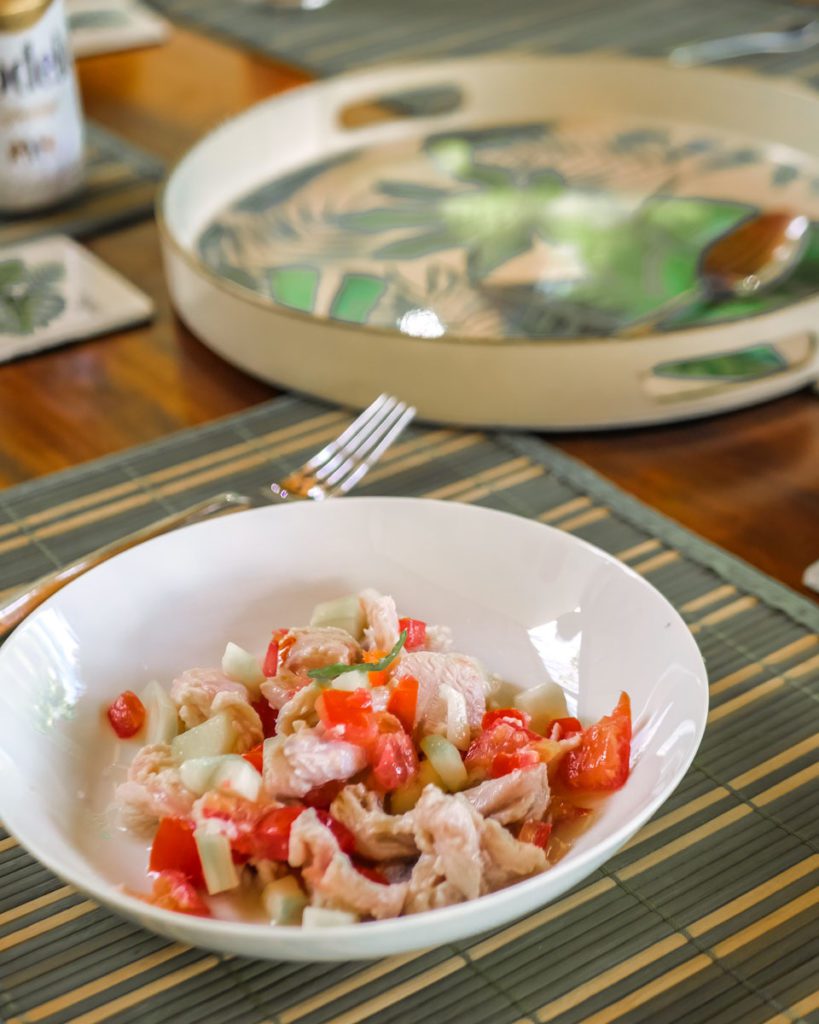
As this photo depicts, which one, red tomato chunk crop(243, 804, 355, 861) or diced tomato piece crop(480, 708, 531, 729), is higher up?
red tomato chunk crop(243, 804, 355, 861)

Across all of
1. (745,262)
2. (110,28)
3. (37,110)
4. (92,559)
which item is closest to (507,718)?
(92,559)

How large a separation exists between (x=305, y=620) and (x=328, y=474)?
198 millimetres

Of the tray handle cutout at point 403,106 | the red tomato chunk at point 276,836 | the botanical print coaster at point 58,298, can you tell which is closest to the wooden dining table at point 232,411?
the botanical print coaster at point 58,298

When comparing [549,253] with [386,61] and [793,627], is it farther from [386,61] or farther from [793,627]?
[386,61]

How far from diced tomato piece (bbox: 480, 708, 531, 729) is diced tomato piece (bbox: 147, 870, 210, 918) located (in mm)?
182

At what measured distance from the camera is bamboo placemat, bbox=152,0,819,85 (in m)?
Result: 1.95

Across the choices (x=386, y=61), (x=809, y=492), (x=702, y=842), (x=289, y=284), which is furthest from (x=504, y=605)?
(x=386, y=61)

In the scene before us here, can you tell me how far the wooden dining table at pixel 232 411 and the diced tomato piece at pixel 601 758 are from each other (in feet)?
0.97

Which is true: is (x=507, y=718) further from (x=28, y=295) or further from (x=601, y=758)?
(x=28, y=295)

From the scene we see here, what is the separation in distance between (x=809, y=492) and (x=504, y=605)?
0.34m

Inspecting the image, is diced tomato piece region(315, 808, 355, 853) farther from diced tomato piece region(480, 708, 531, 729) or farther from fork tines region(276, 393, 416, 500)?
fork tines region(276, 393, 416, 500)

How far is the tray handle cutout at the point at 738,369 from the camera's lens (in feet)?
3.59

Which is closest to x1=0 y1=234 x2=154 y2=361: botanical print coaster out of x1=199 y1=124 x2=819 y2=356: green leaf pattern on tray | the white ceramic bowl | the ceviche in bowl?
x1=199 y1=124 x2=819 y2=356: green leaf pattern on tray

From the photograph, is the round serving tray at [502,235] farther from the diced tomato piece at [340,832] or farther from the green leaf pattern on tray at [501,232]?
the diced tomato piece at [340,832]
